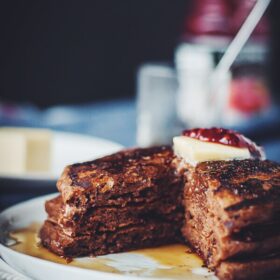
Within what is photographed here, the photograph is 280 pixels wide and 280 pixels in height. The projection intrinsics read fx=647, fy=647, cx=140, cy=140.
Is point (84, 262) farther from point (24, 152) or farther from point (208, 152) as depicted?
point (24, 152)

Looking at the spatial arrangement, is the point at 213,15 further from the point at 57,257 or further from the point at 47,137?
the point at 57,257

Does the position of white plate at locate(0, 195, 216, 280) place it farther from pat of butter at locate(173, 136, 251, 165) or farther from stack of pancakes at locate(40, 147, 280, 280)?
pat of butter at locate(173, 136, 251, 165)

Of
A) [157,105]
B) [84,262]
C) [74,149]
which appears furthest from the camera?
[157,105]

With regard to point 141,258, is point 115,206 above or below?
above

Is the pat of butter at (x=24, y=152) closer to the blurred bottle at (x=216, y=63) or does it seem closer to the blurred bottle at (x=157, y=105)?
the blurred bottle at (x=157, y=105)

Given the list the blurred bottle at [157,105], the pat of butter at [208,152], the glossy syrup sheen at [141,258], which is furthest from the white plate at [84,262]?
the blurred bottle at [157,105]

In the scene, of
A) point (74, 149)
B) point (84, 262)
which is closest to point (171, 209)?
point (84, 262)

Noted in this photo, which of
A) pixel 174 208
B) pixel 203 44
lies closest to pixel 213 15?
pixel 203 44
